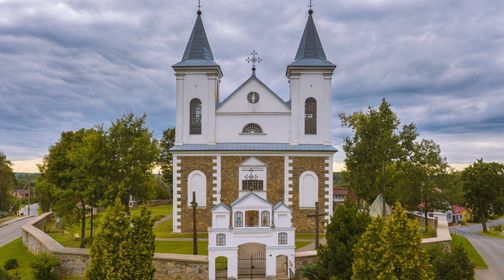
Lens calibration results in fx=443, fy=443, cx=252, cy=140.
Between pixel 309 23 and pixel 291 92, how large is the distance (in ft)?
18.9

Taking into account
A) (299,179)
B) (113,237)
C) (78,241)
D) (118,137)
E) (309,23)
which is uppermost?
(309,23)

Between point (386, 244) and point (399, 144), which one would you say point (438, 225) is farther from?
point (386, 244)

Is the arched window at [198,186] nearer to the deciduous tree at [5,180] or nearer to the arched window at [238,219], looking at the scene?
the arched window at [238,219]

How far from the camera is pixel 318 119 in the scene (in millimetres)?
31234

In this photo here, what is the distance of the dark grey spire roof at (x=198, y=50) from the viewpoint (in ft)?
104

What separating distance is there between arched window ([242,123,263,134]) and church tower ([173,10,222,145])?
88.0 inches

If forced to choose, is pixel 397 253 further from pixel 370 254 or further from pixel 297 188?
pixel 297 188

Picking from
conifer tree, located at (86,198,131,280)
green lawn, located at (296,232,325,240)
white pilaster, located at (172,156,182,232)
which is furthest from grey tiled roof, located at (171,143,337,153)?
conifer tree, located at (86,198,131,280)

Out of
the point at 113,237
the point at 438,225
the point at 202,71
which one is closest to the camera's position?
the point at 113,237

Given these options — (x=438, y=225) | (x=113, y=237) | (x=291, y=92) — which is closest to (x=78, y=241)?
(x=113, y=237)

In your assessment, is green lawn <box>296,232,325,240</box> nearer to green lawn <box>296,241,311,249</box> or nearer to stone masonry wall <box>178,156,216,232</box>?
green lawn <box>296,241,311,249</box>

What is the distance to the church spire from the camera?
104 ft

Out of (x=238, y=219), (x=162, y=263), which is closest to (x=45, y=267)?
(x=162, y=263)

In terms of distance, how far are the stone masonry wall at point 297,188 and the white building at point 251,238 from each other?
10.6m
